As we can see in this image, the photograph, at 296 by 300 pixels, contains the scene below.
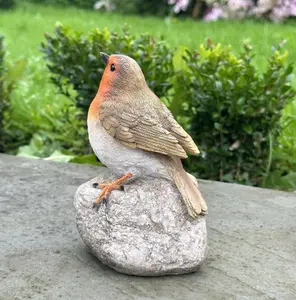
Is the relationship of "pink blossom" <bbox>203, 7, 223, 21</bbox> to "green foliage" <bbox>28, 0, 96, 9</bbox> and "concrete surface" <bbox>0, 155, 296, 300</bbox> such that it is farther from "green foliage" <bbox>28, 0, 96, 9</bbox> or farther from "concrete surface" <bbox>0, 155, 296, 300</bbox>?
"concrete surface" <bbox>0, 155, 296, 300</bbox>

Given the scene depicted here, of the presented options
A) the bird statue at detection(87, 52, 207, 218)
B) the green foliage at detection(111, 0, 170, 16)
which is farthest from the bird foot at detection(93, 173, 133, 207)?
the green foliage at detection(111, 0, 170, 16)

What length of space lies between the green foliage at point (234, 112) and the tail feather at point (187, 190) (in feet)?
4.68

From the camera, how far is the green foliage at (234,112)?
4.05 m

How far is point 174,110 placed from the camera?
14.4 ft

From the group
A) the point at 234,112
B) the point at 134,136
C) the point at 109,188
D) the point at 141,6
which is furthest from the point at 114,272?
the point at 141,6

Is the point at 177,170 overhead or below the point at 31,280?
overhead

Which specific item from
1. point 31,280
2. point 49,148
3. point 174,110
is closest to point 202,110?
point 174,110

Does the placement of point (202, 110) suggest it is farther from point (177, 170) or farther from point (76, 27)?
point (76, 27)

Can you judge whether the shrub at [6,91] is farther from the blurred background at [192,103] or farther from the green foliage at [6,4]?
the green foliage at [6,4]

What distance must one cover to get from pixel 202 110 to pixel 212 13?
802 cm

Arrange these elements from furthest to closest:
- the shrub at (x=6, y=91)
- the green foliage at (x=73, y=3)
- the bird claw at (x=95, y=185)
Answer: the green foliage at (x=73, y=3) → the shrub at (x=6, y=91) → the bird claw at (x=95, y=185)

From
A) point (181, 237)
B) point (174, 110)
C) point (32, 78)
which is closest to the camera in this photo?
point (181, 237)

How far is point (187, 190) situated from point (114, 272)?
1.44ft

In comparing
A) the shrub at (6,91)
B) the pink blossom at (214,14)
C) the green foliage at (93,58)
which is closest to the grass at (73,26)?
the shrub at (6,91)
